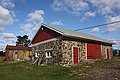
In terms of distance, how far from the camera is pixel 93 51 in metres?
29.9

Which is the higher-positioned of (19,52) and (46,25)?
(46,25)

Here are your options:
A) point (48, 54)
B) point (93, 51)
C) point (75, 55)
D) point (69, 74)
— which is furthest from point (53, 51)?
point (69, 74)

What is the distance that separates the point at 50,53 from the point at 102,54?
414 inches

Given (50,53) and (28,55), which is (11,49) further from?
(50,53)

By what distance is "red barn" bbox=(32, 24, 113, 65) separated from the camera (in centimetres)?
2458

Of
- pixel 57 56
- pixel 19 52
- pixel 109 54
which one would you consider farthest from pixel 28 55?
pixel 57 56

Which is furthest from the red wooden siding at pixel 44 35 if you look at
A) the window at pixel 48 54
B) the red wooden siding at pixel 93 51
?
the red wooden siding at pixel 93 51

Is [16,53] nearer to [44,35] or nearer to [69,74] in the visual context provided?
[44,35]

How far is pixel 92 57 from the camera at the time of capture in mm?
29469

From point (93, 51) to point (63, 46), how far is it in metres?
7.33

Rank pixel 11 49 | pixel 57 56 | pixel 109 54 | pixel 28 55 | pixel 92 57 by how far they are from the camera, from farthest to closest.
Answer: pixel 28 55, pixel 11 49, pixel 109 54, pixel 92 57, pixel 57 56

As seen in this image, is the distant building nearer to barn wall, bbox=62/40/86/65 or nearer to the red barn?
the red barn

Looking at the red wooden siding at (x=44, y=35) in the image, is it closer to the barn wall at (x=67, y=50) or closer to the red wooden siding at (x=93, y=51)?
the barn wall at (x=67, y=50)

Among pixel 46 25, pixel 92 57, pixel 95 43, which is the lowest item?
pixel 92 57
